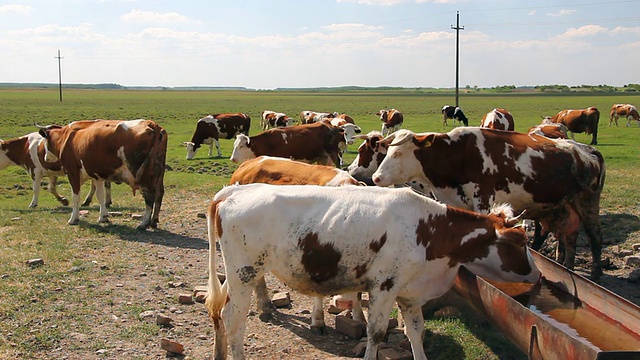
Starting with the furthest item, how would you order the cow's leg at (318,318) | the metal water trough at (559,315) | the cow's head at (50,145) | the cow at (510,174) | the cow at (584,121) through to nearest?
1. the cow at (584,121)
2. the cow's head at (50,145)
3. the cow at (510,174)
4. the cow's leg at (318,318)
5. the metal water trough at (559,315)

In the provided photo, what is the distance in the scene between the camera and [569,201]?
10.2 m

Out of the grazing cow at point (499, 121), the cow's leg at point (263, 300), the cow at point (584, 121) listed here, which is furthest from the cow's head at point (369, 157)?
the cow at point (584, 121)

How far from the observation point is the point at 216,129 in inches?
1196

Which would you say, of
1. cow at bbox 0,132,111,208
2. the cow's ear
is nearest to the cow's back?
the cow's ear

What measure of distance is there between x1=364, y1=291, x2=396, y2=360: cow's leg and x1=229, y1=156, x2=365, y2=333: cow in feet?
3.89

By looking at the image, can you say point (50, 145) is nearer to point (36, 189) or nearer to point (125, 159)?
point (36, 189)

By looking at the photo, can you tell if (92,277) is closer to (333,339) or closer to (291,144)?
(333,339)

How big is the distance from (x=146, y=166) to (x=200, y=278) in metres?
4.47

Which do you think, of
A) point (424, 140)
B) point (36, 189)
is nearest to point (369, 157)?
point (424, 140)

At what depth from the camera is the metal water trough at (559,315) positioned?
17.8ft

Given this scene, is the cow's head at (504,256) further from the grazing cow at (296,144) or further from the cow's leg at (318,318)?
the grazing cow at (296,144)

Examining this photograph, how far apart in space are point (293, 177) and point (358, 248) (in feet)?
10.2

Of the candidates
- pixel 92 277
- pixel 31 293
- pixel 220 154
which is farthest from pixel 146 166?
pixel 220 154

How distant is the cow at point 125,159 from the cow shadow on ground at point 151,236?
11.0 inches
